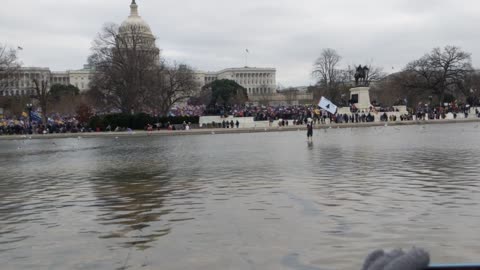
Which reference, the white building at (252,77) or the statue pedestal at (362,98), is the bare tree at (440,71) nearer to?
the statue pedestal at (362,98)

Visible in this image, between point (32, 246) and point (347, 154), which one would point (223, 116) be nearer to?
point (347, 154)

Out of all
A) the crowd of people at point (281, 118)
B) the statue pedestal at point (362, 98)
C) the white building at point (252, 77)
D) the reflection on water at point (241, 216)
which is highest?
the white building at point (252, 77)

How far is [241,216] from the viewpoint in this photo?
859 cm

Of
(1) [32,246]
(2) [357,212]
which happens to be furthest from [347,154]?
(1) [32,246]

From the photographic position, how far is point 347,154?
1964 cm

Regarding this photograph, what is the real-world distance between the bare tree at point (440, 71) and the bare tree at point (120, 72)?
47.9m

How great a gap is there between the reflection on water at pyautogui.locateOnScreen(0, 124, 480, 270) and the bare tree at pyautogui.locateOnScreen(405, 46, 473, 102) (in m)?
76.3

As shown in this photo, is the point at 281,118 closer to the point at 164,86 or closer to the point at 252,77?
the point at 164,86

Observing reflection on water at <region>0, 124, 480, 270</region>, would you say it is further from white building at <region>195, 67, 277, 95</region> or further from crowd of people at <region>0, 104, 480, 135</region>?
white building at <region>195, 67, 277, 95</region>

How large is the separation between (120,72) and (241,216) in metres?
56.8

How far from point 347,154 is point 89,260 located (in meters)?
14.7

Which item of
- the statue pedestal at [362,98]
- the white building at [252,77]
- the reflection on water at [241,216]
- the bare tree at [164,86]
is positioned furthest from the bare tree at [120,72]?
the white building at [252,77]

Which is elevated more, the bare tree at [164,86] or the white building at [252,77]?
the white building at [252,77]

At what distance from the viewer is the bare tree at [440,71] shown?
85312 millimetres
